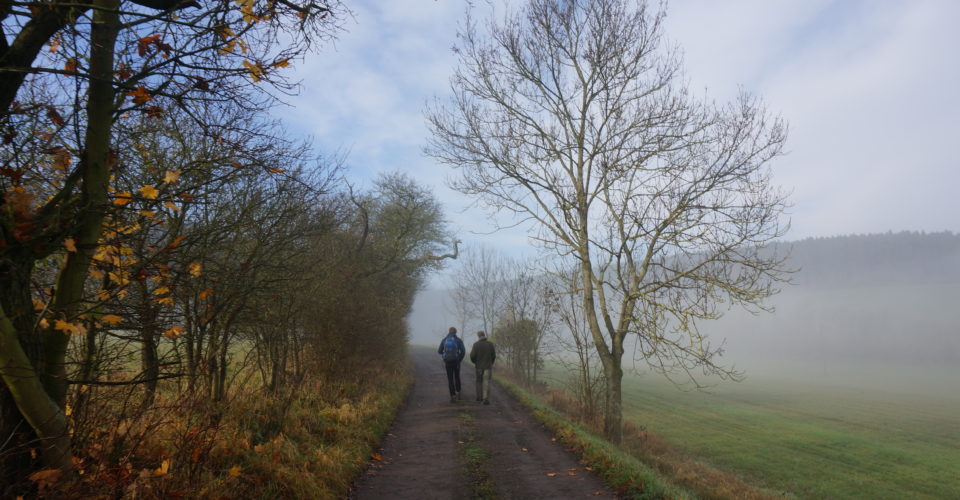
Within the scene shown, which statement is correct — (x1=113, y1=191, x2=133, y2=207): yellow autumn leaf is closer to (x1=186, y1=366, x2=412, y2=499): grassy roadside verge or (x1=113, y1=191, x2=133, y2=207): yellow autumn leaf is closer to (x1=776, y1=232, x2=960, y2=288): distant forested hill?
(x1=186, y1=366, x2=412, y2=499): grassy roadside verge

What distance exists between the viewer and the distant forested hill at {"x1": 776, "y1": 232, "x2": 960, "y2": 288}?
408 ft

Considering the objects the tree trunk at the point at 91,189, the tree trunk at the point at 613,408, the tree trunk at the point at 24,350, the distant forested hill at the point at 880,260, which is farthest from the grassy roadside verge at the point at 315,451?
the distant forested hill at the point at 880,260

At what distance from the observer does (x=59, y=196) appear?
11.0 feet

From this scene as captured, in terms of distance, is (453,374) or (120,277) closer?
(120,277)

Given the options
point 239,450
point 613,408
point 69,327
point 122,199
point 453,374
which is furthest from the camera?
point 453,374

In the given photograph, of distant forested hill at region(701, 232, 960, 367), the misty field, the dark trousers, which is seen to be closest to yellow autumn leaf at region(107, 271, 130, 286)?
the dark trousers

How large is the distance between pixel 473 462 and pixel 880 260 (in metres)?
161

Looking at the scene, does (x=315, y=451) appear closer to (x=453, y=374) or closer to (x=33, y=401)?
(x=33, y=401)

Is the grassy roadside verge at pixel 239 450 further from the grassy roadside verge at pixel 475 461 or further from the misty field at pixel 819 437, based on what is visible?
the misty field at pixel 819 437

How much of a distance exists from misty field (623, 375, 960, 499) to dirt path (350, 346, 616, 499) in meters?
9.31

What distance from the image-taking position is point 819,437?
23.7 m

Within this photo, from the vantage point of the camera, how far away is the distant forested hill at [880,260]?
408ft

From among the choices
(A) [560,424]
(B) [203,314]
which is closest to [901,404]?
(A) [560,424]

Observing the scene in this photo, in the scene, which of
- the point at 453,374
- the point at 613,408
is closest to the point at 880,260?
the point at 613,408
